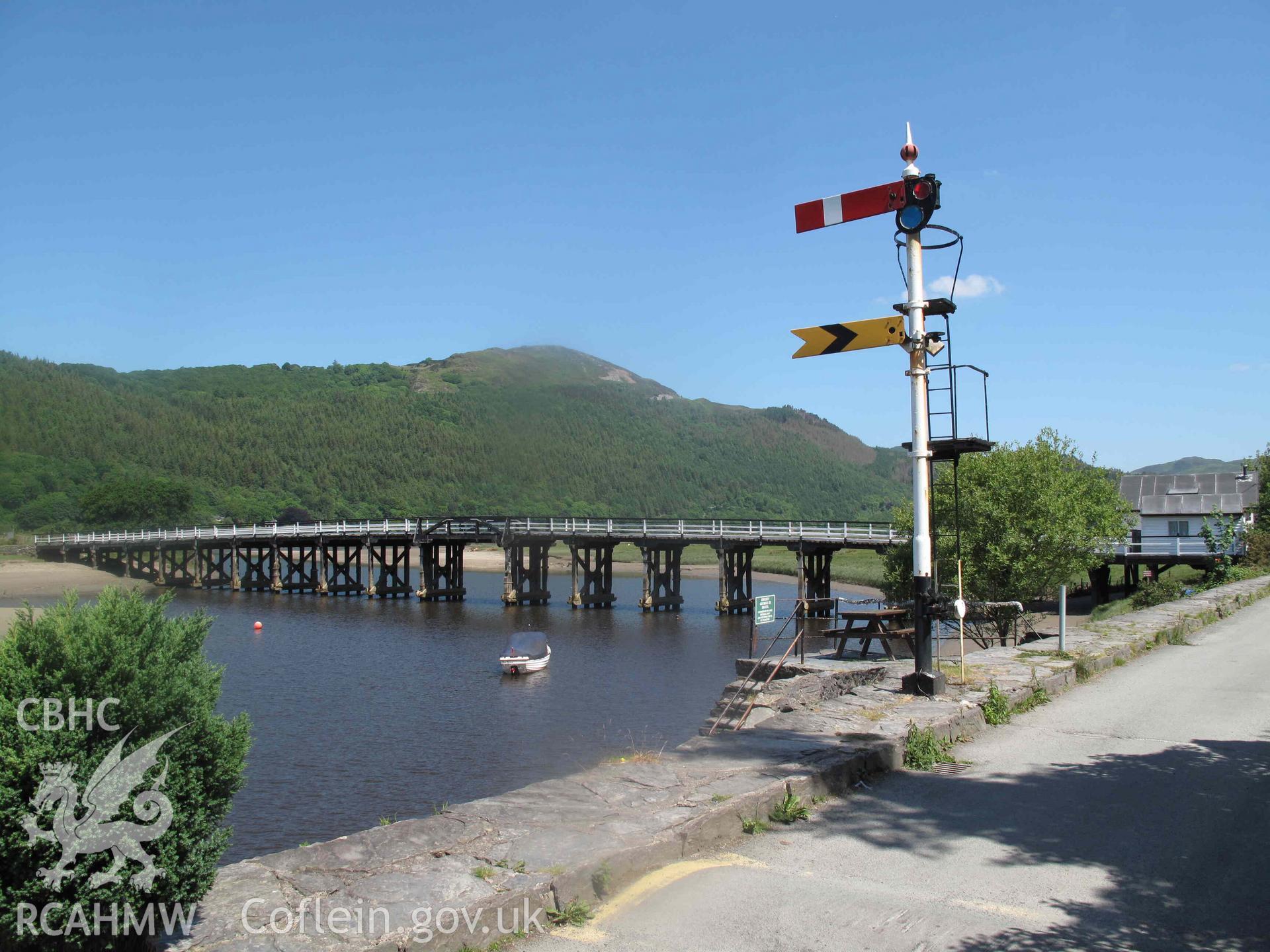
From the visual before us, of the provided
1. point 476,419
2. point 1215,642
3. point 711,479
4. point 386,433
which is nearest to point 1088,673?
point 1215,642

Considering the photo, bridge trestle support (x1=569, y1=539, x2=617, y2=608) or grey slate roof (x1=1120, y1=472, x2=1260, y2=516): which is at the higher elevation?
grey slate roof (x1=1120, y1=472, x2=1260, y2=516)

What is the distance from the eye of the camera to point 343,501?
112 meters

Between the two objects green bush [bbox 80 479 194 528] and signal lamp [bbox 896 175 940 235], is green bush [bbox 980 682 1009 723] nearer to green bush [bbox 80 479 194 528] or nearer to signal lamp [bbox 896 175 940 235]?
signal lamp [bbox 896 175 940 235]

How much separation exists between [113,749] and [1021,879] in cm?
447

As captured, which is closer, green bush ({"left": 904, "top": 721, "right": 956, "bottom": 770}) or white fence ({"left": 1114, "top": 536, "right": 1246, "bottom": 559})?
green bush ({"left": 904, "top": 721, "right": 956, "bottom": 770})

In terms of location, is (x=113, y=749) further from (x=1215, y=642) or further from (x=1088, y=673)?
(x=1215, y=642)

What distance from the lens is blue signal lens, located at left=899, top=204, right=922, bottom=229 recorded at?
30.1ft

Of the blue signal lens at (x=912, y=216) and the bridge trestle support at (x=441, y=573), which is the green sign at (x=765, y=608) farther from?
the bridge trestle support at (x=441, y=573)

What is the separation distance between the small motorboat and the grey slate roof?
38.1 m

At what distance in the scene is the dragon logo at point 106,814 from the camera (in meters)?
3.36

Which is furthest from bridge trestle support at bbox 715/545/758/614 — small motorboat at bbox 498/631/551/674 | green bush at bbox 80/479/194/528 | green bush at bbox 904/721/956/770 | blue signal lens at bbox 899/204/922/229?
green bush at bbox 80/479/194/528

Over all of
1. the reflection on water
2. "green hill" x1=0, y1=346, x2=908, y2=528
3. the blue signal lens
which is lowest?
the reflection on water

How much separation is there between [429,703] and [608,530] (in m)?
25.7

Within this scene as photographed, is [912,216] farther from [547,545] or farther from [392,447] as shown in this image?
[392,447]
